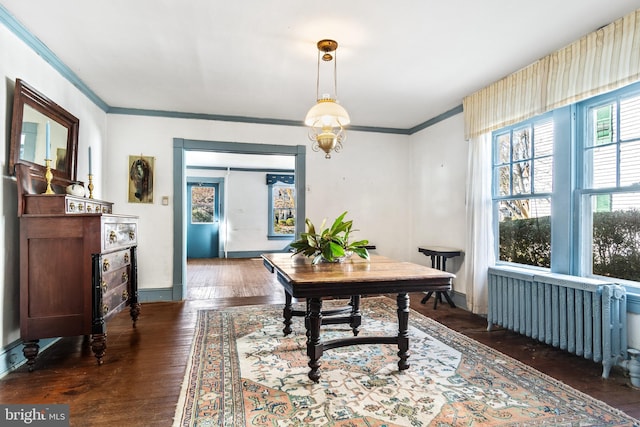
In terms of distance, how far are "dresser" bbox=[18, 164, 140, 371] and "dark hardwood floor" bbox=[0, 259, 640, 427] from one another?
0.71 ft

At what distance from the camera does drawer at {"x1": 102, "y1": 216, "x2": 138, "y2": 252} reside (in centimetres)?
270

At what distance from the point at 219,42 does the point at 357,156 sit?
3.00m

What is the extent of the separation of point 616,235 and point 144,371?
3778 mm

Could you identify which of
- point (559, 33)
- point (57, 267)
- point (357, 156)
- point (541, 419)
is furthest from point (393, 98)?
point (57, 267)

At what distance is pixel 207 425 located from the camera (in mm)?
1812

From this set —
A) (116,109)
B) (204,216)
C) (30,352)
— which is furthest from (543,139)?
(204,216)

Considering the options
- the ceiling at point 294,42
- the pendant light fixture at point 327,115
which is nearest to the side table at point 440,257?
the ceiling at point 294,42

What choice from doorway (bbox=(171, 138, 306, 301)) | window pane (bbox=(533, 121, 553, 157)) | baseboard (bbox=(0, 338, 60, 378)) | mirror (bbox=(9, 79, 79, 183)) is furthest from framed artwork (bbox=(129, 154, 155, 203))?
window pane (bbox=(533, 121, 553, 157))

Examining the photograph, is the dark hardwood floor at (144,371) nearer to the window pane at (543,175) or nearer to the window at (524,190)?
the window at (524,190)

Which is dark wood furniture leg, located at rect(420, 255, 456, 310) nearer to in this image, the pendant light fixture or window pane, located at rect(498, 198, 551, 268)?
window pane, located at rect(498, 198, 551, 268)

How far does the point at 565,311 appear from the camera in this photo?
269cm

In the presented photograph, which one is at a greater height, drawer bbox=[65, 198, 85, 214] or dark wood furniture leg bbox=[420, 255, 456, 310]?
drawer bbox=[65, 198, 85, 214]

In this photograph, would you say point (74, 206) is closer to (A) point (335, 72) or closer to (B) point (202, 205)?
(A) point (335, 72)

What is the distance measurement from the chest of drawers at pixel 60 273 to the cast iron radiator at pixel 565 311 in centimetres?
348
